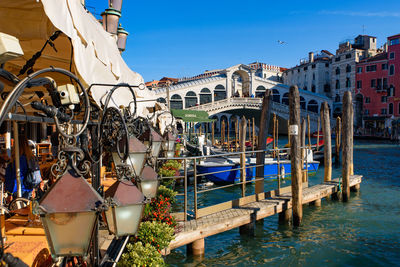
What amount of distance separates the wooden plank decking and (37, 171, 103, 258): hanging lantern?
11.7ft

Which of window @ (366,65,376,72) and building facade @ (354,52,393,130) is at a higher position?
window @ (366,65,376,72)

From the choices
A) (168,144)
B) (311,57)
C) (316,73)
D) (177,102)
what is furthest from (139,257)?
(311,57)

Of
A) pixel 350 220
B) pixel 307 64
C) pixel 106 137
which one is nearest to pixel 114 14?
pixel 106 137

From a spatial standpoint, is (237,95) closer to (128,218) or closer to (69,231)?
(128,218)

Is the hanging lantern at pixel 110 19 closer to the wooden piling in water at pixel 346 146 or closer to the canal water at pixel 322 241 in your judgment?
the canal water at pixel 322 241

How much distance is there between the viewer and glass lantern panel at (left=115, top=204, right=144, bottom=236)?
218 centimetres

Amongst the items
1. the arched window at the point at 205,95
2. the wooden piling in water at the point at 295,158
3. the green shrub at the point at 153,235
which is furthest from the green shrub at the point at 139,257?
the arched window at the point at 205,95

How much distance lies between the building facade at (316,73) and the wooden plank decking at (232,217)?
4692 cm

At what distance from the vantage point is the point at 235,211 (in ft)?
21.8

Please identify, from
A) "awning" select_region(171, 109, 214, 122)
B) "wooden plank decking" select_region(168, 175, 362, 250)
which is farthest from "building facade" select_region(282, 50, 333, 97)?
"wooden plank decking" select_region(168, 175, 362, 250)

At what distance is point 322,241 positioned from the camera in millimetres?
7090

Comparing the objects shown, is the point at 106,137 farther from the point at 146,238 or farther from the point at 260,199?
the point at 260,199

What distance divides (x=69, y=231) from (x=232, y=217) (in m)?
4.88

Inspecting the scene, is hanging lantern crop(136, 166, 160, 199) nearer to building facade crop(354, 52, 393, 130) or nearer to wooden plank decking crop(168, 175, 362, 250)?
wooden plank decking crop(168, 175, 362, 250)
